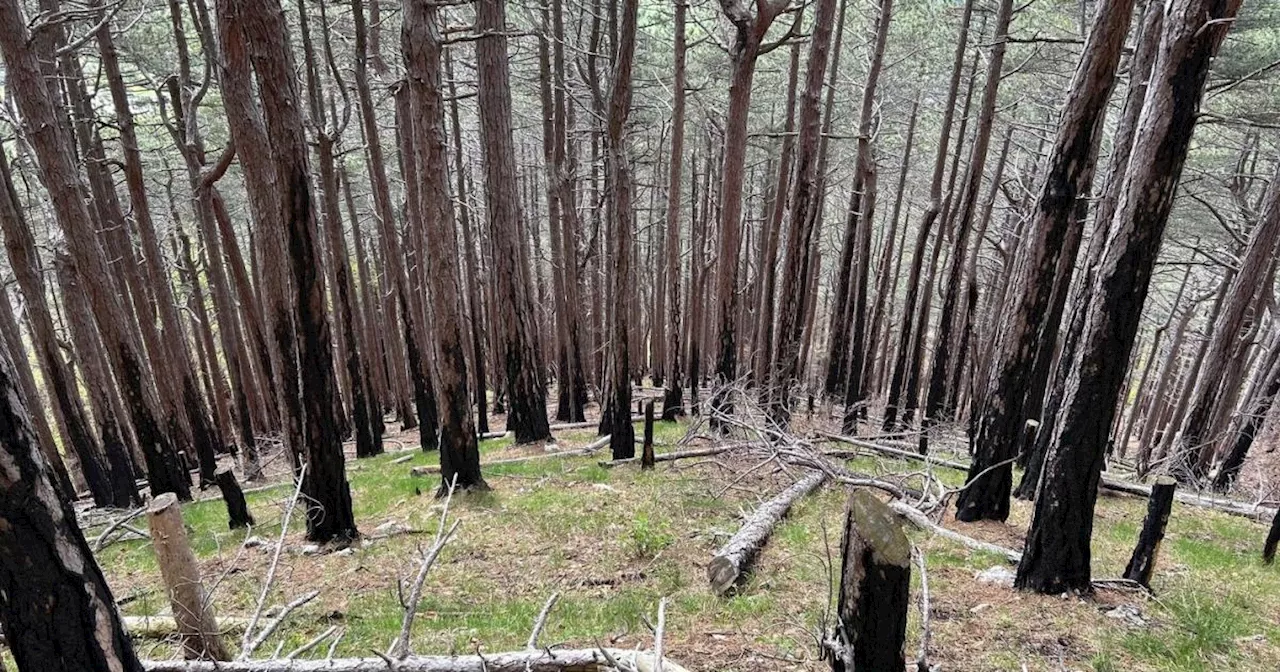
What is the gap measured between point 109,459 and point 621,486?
957 centimetres

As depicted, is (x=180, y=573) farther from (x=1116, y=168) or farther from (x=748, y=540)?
(x=1116, y=168)

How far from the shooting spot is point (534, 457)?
10633 mm

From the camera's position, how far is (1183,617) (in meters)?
4.34

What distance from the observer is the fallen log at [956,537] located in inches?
216

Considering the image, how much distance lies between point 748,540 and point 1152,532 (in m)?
3.06

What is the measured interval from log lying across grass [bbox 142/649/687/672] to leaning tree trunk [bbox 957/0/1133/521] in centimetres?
400

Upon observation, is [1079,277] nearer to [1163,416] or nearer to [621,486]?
[621,486]

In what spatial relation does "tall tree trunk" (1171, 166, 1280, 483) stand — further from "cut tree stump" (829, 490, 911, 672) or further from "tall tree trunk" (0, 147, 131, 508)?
"tall tree trunk" (0, 147, 131, 508)

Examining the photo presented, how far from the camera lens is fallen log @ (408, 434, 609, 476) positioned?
→ 32.6 ft

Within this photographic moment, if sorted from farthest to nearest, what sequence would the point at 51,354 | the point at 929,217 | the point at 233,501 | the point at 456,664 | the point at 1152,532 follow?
the point at 929,217, the point at 51,354, the point at 233,501, the point at 1152,532, the point at 456,664

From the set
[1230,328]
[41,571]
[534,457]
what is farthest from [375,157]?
[1230,328]

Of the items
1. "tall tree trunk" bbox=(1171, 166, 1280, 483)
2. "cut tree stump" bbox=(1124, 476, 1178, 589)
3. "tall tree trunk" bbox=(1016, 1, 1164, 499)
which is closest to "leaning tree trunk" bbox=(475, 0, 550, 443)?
Answer: "tall tree trunk" bbox=(1016, 1, 1164, 499)

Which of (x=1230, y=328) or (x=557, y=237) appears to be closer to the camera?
(x=1230, y=328)

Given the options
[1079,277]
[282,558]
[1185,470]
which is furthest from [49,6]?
[1185,470]
